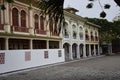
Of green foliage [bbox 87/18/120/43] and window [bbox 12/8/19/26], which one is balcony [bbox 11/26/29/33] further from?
green foliage [bbox 87/18/120/43]

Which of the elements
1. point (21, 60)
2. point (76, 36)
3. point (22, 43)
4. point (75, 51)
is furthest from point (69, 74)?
point (75, 51)

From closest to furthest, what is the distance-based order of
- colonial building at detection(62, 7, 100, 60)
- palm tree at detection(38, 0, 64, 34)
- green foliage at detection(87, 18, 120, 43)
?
1. palm tree at detection(38, 0, 64, 34)
2. colonial building at detection(62, 7, 100, 60)
3. green foliage at detection(87, 18, 120, 43)

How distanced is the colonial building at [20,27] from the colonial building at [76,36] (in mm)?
4547

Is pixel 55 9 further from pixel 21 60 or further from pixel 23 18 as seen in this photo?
pixel 23 18

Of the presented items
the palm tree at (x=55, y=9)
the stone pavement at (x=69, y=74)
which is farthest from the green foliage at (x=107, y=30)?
the palm tree at (x=55, y=9)

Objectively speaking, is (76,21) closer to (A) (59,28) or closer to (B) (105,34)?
(B) (105,34)

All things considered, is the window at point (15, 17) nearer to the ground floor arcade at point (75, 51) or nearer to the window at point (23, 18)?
the window at point (23, 18)

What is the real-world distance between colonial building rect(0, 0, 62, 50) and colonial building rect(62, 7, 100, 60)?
4547 mm

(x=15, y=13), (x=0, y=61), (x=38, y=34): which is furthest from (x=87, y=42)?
(x=0, y=61)

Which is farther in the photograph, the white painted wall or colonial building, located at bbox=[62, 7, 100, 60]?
colonial building, located at bbox=[62, 7, 100, 60]

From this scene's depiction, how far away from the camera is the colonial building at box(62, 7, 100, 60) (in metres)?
39.0

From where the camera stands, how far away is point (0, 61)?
20.3m

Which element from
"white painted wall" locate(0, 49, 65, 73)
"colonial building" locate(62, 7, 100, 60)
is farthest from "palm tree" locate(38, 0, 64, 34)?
"colonial building" locate(62, 7, 100, 60)

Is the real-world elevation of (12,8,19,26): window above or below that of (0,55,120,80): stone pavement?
above
